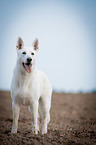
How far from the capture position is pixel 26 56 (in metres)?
4.29

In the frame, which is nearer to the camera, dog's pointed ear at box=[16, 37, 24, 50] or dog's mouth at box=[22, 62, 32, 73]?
dog's mouth at box=[22, 62, 32, 73]

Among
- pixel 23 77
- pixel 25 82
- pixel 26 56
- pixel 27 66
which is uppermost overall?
pixel 26 56

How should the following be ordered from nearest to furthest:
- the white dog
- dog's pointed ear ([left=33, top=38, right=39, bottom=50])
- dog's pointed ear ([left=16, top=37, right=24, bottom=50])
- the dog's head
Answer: the dog's head, the white dog, dog's pointed ear ([left=16, top=37, right=24, bottom=50]), dog's pointed ear ([left=33, top=38, right=39, bottom=50])

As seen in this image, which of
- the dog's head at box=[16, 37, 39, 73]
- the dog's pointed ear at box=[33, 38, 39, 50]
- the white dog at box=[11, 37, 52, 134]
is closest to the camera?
the dog's head at box=[16, 37, 39, 73]

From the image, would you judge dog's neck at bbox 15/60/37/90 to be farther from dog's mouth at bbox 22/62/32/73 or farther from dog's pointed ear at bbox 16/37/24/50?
dog's pointed ear at bbox 16/37/24/50

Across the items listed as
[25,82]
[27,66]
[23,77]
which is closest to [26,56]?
[27,66]

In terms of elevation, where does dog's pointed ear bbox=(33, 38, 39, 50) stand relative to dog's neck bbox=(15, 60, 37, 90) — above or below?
above

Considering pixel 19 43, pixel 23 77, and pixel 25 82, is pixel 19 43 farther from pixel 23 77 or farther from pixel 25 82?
pixel 25 82

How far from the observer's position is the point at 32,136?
4.11 m

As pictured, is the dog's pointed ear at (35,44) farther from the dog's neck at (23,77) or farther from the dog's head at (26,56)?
the dog's neck at (23,77)

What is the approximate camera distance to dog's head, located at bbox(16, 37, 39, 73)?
428cm

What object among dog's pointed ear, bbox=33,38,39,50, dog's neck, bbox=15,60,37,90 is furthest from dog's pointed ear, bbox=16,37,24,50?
dog's neck, bbox=15,60,37,90

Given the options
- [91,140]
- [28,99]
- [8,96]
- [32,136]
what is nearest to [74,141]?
[91,140]

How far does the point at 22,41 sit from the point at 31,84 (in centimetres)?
133
